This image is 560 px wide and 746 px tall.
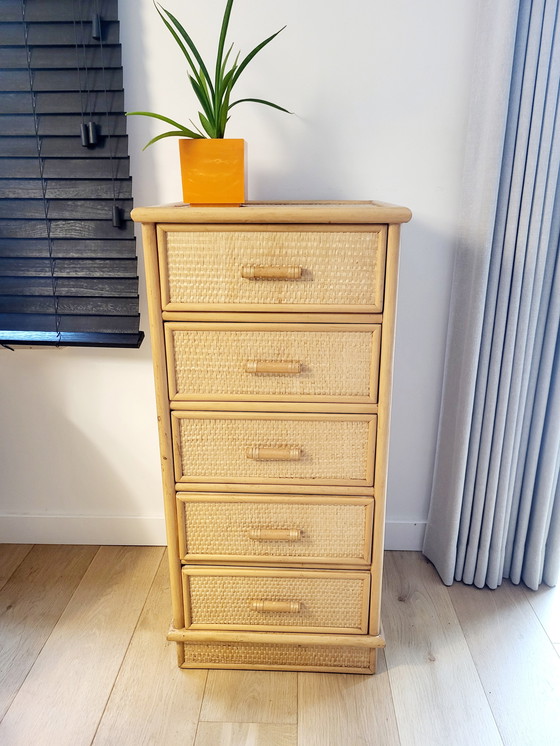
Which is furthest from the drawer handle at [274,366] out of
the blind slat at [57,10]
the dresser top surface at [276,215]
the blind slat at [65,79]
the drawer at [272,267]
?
the blind slat at [57,10]

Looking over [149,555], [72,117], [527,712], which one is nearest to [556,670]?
[527,712]

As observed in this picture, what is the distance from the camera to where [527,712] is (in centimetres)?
130

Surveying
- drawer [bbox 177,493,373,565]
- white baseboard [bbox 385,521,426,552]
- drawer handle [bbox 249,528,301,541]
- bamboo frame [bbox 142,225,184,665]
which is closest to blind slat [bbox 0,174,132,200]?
bamboo frame [bbox 142,225,184,665]

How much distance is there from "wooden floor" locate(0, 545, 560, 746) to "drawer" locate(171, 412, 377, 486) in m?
0.50

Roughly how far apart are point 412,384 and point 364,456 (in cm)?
51

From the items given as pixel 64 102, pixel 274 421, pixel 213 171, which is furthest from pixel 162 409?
pixel 64 102

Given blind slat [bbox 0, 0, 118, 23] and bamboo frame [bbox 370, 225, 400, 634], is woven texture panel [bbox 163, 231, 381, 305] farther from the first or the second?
blind slat [bbox 0, 0, 118, 23]

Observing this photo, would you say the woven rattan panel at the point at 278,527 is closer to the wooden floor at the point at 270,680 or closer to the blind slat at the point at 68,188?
the wooden floor at the point at 270,680

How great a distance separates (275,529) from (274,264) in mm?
584

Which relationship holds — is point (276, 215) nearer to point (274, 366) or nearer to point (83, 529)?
point (274, 366)

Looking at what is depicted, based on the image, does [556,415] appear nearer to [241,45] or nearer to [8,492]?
[241,45]

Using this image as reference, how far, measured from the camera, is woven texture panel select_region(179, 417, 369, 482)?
1256 mm

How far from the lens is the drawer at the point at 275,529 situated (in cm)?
131

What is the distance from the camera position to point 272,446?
4.17 ft
